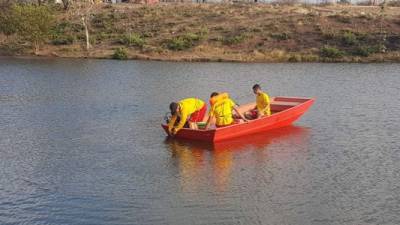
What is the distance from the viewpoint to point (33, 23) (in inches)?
2077

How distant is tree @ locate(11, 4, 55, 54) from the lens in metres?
52.7

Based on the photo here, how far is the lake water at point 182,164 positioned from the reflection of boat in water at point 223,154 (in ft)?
0.10

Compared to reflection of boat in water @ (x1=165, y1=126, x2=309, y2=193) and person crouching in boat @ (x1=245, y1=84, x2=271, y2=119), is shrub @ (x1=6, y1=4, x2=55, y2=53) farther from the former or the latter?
reflection of boat in water @ (x1=165, y1=126, x2=309, y2=193)

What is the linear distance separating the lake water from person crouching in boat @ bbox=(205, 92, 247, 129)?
779 millimetres

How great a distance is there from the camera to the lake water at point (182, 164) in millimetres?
12414

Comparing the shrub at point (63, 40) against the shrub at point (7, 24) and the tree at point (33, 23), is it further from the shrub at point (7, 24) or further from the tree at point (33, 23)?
the shrub at point (7, 24)

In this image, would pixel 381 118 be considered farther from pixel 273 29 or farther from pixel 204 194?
pixel 273 29

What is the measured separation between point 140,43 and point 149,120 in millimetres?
31820

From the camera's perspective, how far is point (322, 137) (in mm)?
19391

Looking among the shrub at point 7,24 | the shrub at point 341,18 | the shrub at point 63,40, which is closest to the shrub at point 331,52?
the shrub at point 341,18

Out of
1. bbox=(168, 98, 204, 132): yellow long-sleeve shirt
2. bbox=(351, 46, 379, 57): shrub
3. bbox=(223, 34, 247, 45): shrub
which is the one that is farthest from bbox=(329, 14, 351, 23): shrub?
bbox=(168, 98, 204, 132): yellow long-sleeve shirt

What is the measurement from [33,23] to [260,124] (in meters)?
37.8

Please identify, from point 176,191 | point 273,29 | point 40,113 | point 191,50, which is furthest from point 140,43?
point 176,191

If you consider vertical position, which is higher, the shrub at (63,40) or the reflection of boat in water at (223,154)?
the reflection of boat in water at (223,154)
